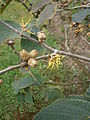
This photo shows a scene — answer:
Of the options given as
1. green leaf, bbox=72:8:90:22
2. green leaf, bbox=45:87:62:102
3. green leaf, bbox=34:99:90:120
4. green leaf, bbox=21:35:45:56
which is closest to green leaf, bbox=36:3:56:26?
green leaf, bbox=21:35:45:56

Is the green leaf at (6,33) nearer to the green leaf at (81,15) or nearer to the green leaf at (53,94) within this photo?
the green leaf at (81,15)

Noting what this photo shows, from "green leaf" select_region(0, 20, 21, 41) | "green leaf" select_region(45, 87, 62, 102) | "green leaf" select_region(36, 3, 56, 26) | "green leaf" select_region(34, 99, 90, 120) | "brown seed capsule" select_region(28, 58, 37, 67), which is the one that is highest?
"green leaf" select_region(36, 3, 56, 26)

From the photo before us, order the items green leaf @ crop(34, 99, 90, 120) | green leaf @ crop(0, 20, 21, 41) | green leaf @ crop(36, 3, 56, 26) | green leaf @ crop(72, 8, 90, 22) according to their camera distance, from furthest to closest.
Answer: green leaf @ crop(72, 8, 90, 22) < green leaf @ crop(36, 3, 56, 26) < green leaf @ crop(0, 20, 21, 41) < green leaf @ crop(34, 99, 90, 120)

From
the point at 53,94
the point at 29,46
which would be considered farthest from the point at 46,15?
the point at 53,94

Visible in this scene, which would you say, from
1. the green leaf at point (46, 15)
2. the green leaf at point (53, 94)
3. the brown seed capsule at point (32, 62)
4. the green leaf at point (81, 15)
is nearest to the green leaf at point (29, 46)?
the green leaf at point (46, 15)

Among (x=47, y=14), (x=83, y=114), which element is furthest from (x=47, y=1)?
(x=83, y=114)

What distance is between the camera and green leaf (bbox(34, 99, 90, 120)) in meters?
0.73

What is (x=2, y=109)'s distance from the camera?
2777 mm

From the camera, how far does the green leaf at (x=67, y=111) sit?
0.73m

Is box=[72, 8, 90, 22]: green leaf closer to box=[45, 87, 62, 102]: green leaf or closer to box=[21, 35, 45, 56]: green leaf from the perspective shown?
box=[21, 35, 45, 56]: green leaf

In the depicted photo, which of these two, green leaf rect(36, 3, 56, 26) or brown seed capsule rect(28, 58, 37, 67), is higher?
green leaf rect(36, 3, 56, 26)

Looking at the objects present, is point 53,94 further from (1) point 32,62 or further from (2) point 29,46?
(1) point 32,62

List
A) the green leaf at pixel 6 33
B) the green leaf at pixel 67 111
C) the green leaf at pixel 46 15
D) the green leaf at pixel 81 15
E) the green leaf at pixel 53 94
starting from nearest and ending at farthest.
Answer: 1. the green leaf at pixel 67 111
2. the green leaf at pixel 6 33
3. the green leaf at pixel 46 15
4. the green leaf at pixel 81 15
5. the green leaf at pixel 53 94

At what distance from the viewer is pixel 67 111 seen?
0.74 metres
